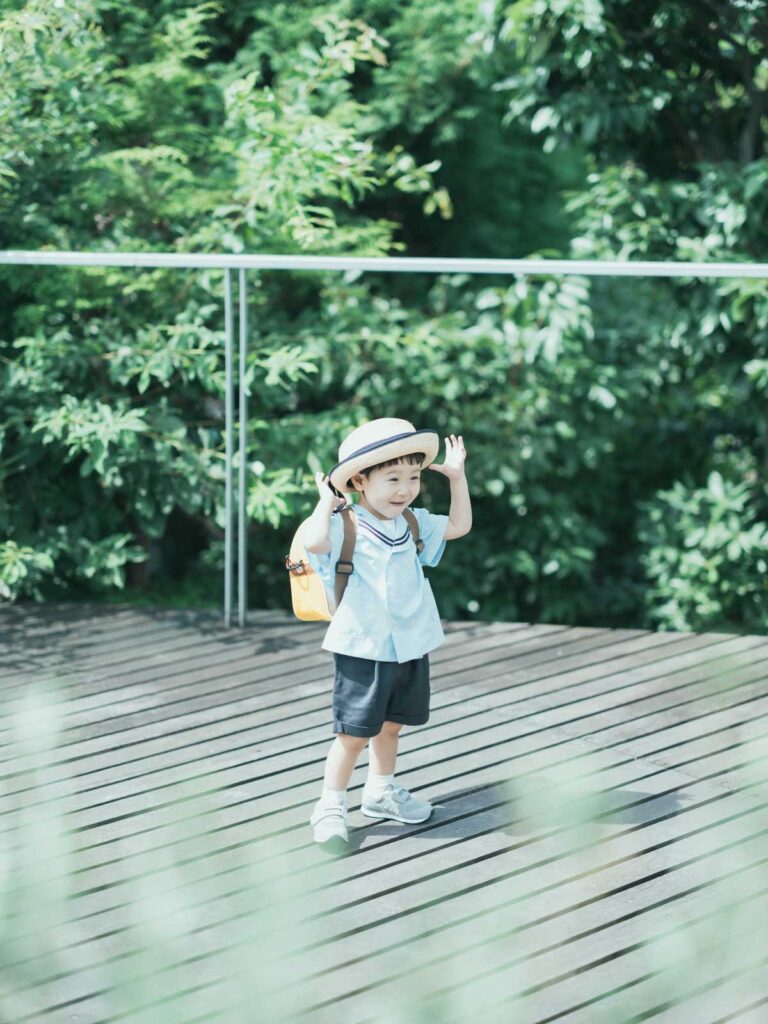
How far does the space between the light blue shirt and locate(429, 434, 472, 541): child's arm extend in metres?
0.15

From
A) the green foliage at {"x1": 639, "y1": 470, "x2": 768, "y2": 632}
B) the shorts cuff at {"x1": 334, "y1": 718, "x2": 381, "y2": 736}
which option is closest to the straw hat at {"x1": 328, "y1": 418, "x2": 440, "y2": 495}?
the shorts cuff at {"x1": 334, "y1": 718, "x2": 381, "y2": 736}

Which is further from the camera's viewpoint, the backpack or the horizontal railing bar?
the horizontal railing bar

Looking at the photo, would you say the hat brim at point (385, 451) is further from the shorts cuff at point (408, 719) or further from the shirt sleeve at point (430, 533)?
the shorts cuff at point (408, 719)

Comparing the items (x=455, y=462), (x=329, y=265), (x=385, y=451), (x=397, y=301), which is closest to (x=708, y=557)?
(x=397, y=301)

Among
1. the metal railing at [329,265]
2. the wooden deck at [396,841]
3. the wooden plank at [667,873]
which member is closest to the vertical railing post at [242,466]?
the metal railing at [329,265]

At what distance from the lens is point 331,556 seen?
10.4ft

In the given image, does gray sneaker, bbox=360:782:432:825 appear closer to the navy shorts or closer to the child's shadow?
the child's shadow

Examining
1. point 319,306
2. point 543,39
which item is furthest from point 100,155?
point 543,39

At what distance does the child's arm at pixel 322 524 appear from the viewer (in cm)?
304

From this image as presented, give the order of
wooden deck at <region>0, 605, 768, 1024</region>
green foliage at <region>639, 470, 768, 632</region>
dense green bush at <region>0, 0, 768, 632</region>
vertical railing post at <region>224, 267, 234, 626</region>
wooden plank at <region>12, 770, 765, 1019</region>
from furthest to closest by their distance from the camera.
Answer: green foliage at <region>639, 470, 768, 632</region>
dense green bush at <region>0, 0, 768, 632</region>
vertical railing post at <region>224, 267, 234, 626</region>
wooden plank at <region>12, 770, 765, 1019</region>
wooden deck at <region>0, 605, 768, 1024</region>

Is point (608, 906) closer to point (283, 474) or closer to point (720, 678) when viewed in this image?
point (720, 678)

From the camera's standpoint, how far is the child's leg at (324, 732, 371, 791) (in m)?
3.24

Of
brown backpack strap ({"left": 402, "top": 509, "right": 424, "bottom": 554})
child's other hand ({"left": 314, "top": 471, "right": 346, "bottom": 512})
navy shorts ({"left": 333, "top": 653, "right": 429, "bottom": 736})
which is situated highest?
child's other hand ({"left": 314, "top": 471, "right": 346, "bottom": 512})

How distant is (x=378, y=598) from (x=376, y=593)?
0.01m
